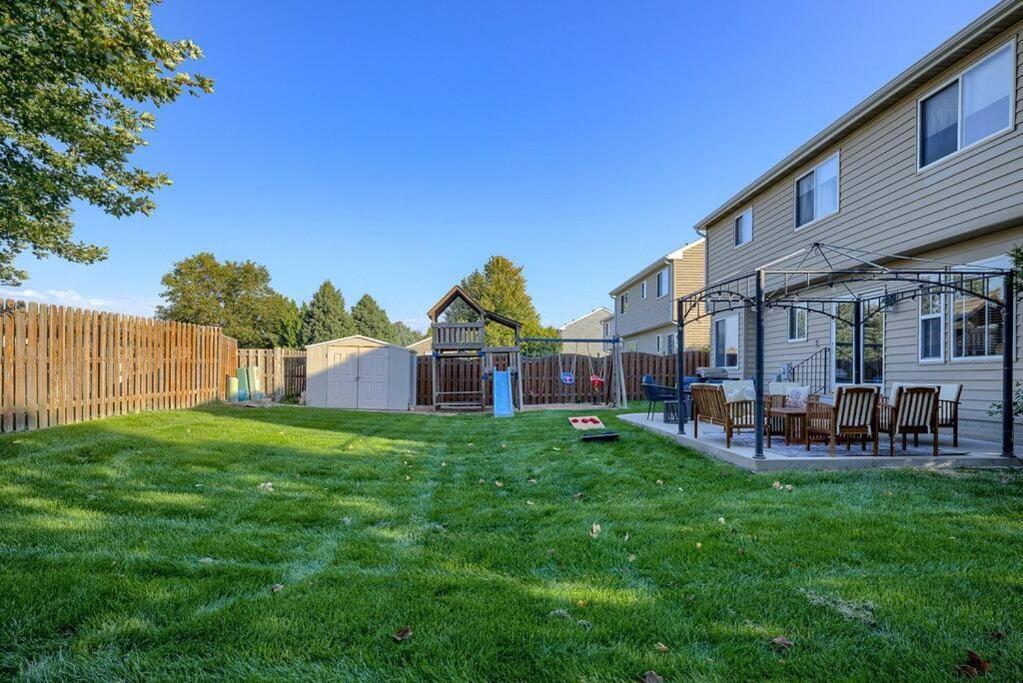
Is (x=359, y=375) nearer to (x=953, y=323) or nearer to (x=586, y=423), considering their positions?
(x=586, y=423)

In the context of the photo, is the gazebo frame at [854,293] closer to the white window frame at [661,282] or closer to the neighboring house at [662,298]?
the neighboring house at [662,298]

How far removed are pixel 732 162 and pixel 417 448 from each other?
1646 cm

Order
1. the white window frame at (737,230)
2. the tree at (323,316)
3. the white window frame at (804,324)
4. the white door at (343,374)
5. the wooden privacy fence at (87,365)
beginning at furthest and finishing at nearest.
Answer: the tree at (323,316) < the white door at (343,374) < the white window frame at (737,230) < the white window frame at (804,324) < the wooden privacy fence at (87,365)

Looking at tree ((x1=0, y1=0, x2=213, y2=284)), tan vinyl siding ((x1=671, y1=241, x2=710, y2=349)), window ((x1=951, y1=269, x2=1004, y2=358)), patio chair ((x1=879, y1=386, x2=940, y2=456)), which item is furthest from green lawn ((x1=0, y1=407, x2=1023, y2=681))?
tan vinyl siding ((x1=671, y1=241, x2=710, y2=349))

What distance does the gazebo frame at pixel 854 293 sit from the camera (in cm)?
662

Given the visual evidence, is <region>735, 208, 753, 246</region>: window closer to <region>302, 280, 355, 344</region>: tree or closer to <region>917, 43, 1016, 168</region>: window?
<region>917, 43, 1016, 168</region>: window

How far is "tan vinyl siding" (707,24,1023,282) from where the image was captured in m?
7.31

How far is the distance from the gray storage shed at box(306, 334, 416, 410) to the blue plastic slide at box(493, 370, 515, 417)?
4339 millimetres

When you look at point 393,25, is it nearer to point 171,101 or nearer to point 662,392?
point 171,101

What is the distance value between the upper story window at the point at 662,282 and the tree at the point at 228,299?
26188mm

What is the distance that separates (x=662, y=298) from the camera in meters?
23.8

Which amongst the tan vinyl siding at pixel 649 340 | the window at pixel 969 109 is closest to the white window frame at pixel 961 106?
the window at pixel 969 109

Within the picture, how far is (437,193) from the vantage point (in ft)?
76.6

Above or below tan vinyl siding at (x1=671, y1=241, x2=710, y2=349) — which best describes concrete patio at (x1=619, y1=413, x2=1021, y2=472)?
below
